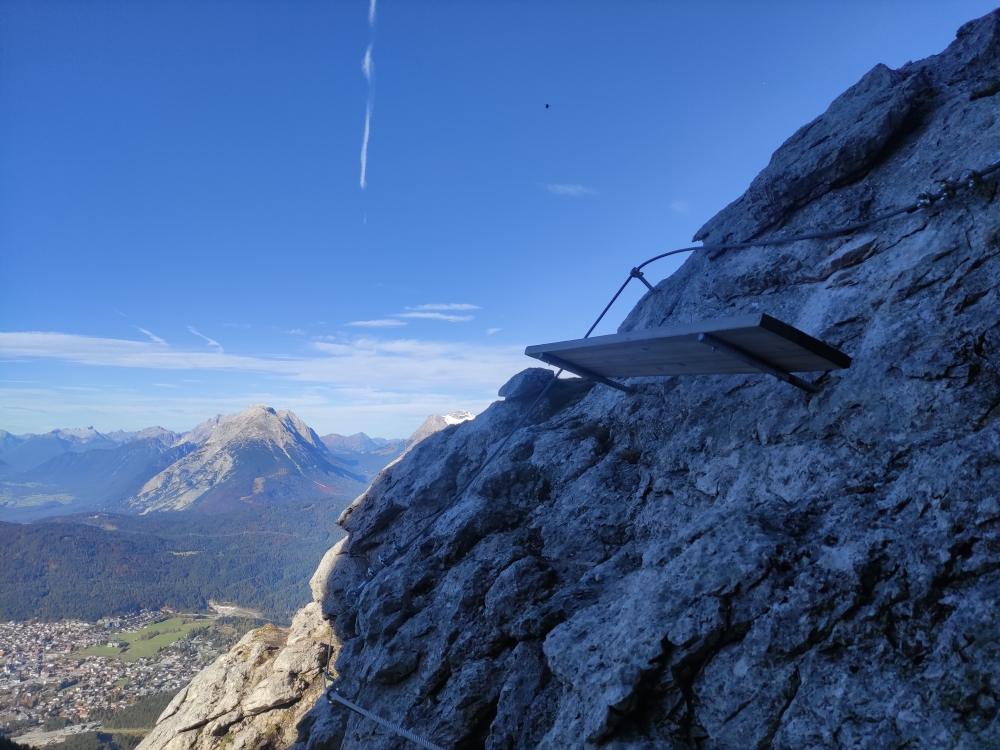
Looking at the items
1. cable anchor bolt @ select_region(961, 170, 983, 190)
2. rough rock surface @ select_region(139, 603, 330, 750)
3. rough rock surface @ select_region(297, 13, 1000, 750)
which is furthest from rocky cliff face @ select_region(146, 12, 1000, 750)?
rough rock surface @ select_region(139, 603, 330, 750)

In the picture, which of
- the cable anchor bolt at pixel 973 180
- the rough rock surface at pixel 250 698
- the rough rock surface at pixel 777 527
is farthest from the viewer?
the rough rock surface at pixel 250 698

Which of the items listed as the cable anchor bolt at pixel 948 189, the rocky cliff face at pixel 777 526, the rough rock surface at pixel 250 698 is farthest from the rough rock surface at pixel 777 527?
the rough rock surface at pixel 250 698

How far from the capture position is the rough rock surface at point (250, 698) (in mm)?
23250

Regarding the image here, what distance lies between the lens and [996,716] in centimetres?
527

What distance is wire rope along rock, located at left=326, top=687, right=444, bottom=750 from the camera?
10.4 metres

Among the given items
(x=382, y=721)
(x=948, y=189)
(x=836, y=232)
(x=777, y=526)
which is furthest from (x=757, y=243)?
(x=382, y=721)

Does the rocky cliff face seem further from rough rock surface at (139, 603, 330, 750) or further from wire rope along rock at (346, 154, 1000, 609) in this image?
rough rock surface at (139, 603, 330, 750)

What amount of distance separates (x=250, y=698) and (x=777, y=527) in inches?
1076

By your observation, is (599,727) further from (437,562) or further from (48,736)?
(48,736)

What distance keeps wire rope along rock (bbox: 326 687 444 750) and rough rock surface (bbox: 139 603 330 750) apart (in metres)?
8.88

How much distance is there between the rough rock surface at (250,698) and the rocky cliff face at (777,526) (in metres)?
7.35

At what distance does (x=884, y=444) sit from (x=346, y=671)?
17.3 meters

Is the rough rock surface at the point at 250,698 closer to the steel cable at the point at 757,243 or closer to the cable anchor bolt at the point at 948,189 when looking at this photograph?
the steel cable at the point at 757,243

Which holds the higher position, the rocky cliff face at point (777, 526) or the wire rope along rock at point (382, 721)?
the rocky cliff face at point (777, 526)
